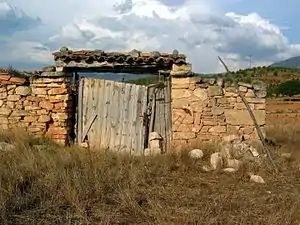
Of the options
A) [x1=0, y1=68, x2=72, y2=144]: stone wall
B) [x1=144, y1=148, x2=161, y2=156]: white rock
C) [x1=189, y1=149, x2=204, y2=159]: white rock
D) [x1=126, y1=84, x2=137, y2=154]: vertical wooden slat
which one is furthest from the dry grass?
[x1=126, y1=84, x2=137, y2=154]: vertical wooden slat

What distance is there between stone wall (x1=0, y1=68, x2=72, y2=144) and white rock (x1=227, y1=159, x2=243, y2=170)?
12.7 ft

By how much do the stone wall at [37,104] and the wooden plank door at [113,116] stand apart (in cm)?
51

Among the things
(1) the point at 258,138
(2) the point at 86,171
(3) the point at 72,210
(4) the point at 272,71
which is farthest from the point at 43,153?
(4) the point at 272,71

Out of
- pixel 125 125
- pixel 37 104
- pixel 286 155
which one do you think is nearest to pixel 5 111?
pixel 37 104

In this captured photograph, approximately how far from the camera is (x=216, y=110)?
10.9 metres

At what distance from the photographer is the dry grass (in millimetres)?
5879

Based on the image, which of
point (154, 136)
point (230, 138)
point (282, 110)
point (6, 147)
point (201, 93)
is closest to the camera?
point (6, 147)

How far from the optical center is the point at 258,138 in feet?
35.9

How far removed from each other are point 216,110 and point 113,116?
2453 mm

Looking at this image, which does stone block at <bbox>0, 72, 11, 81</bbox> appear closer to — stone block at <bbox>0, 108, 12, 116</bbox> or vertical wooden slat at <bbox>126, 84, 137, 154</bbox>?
stone block at <bbox>0, 108, 12, 116</bbox>

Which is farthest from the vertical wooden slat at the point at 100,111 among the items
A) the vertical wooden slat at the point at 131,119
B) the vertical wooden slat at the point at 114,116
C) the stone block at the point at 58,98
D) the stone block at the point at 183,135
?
the stone block at the point at 183,135

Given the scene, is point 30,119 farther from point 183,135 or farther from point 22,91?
point 183,135

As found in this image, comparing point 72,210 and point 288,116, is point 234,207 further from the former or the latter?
point 288,116

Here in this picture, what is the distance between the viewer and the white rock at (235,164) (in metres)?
9.69
